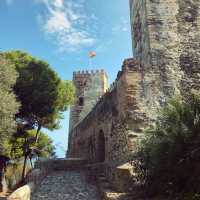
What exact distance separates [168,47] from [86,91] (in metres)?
18.4

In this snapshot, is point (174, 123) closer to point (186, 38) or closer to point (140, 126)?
point (140, 126)

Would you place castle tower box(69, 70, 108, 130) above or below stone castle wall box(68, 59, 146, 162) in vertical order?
above

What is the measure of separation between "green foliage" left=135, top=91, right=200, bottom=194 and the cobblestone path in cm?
251

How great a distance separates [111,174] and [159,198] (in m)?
2.72

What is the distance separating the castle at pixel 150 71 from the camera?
902 cm

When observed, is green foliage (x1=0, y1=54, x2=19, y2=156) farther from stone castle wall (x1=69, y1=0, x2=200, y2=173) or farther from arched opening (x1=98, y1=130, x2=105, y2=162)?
arched opening (x1=98, y1=130, x2=105, y2=162)

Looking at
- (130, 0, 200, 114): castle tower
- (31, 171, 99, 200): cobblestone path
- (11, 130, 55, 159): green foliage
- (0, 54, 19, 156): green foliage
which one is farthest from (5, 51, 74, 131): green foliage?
(130, 0, 200, 114): castle tower

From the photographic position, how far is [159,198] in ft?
18.1

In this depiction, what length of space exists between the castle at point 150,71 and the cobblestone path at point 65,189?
899mm

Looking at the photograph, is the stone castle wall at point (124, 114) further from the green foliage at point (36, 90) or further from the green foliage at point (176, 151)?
the green foliage at point (36, 90)

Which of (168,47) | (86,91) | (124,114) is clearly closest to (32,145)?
(124,114)

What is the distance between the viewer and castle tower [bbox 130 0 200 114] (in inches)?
378

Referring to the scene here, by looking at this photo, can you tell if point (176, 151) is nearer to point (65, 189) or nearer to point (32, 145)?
point (65, 189)

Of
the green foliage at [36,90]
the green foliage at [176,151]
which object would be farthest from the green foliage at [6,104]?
the green foliage at [176,151]
